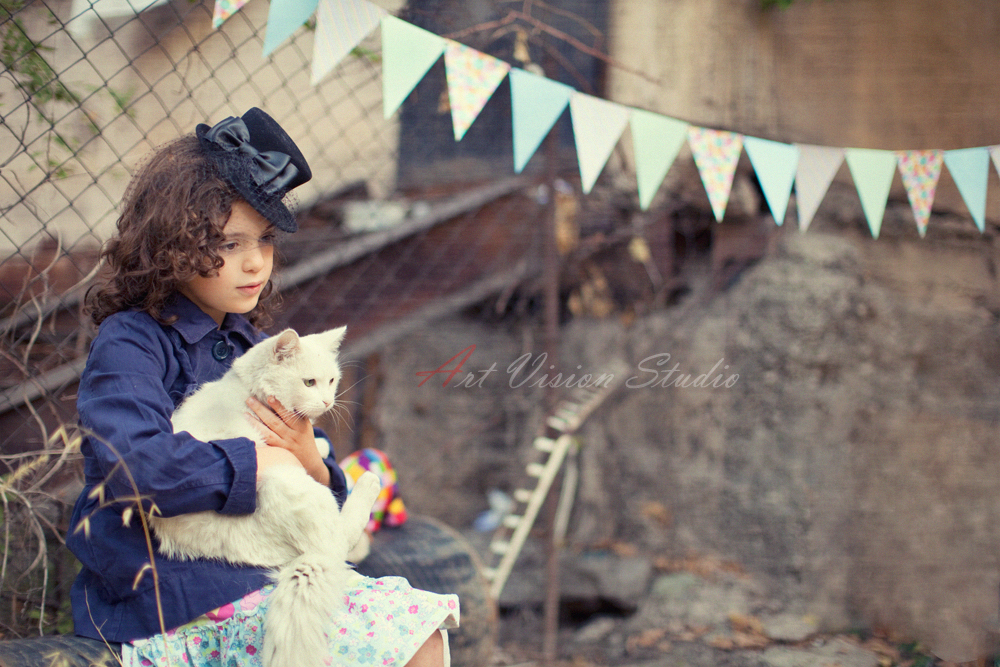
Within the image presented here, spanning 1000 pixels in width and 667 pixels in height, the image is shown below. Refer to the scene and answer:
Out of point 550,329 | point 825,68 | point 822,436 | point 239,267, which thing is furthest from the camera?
point 825,68

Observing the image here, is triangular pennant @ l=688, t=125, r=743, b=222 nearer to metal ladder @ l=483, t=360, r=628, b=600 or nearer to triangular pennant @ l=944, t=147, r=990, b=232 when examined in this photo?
triangular pennant @ l=944, t=147, r=990, b=232

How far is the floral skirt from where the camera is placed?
1.21 metres

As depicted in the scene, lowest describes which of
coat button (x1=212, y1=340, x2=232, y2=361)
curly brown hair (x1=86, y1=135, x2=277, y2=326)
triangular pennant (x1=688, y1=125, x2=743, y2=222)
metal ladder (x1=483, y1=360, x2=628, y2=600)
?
metal ladder (x1=483, y1=360, x2=628, y2=600)

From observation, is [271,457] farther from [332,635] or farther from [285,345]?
[332,635]

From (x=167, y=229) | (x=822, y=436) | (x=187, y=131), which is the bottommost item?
(x=822, y=436)

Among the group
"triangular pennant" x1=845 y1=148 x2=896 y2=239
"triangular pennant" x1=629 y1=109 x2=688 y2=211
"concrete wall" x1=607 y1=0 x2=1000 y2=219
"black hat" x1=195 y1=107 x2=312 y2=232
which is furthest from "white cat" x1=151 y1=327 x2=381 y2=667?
"concrete wall" x1=607 y1=0 x2=1000 y2=219

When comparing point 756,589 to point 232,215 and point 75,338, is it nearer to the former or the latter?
point 232,215

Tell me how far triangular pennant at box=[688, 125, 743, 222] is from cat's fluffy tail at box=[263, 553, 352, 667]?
1671mm

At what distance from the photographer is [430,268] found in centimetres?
317

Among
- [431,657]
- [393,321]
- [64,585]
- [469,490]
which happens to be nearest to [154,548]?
[431,657]

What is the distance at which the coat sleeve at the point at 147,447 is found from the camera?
1.13 meters

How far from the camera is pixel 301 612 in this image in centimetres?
110

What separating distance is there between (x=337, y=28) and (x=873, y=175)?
186cm

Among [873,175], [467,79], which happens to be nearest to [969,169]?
[873,175]
